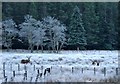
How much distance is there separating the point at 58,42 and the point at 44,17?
4769mm

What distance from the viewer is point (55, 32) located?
40.5 m

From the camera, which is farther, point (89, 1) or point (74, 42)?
point (89, 1)

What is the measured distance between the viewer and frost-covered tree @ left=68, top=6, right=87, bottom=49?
41438 mm

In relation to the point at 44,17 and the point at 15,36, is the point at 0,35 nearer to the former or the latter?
the point at 15,36

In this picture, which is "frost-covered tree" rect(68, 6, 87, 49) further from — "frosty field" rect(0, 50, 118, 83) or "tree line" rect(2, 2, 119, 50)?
"frosty field" rect(0, 50, 118, 83)

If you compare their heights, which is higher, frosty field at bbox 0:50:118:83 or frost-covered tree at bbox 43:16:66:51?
frost-covered tree at bbox 43:16:66:51

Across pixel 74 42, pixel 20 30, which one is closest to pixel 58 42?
pixel 74 42

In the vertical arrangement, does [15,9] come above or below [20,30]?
above

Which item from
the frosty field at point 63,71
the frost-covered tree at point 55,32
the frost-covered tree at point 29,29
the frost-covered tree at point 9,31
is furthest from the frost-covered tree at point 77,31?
the frosty field at point 63,71

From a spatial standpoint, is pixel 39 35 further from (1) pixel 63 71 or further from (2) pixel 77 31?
(1) pixel 63 71

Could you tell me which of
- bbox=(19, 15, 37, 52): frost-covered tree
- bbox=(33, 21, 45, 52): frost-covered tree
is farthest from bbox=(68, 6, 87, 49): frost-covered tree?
bbox=(19, 15, 37, 52): frost-covered tree

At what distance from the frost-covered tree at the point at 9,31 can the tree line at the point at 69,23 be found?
0.64 meters

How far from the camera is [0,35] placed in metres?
40.4

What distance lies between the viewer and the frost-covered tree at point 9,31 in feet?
131
